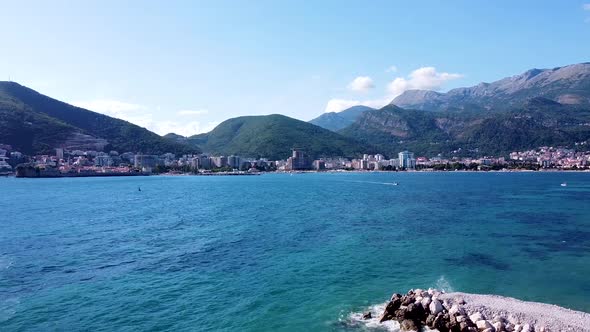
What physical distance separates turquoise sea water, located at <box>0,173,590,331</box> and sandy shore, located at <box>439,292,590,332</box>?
2450mm

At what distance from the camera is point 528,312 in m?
16.0

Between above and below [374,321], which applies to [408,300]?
above

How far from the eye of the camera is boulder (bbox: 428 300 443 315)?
16372 millimetres

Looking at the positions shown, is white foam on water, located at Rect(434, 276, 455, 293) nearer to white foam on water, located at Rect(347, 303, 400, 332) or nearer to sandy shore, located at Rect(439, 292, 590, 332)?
sandy shore, located at Rect(439, 292, 590, 332)

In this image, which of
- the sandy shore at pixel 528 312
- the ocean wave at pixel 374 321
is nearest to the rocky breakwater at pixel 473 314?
the sandy shore at pixel 528 312

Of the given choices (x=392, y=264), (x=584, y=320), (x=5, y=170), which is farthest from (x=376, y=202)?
(x=5, y=170)

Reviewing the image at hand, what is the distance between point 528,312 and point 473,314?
7.46 feet

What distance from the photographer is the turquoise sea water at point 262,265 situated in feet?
58.2

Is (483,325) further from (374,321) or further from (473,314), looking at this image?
(374,321)

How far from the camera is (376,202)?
206 feet

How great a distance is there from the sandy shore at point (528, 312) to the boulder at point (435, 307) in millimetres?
795

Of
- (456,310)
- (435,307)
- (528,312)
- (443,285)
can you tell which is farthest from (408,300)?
(443,285)

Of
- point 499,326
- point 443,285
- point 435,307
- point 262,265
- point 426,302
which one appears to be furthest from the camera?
point 262,265

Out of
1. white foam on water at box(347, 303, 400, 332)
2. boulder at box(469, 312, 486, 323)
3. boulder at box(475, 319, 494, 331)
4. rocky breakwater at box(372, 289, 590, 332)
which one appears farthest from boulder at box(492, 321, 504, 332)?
white foam on water at box(347, 303, 400, 332)
